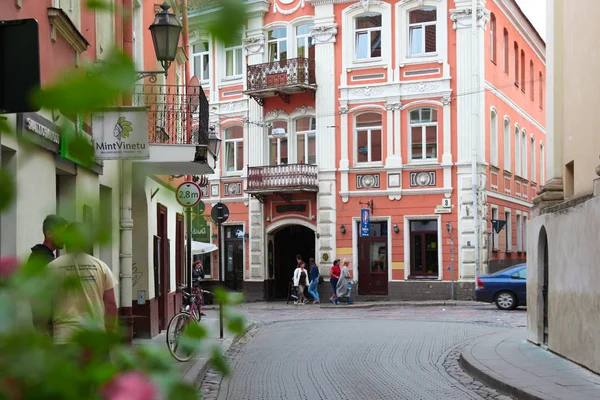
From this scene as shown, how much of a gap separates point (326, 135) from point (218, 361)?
1396 inches

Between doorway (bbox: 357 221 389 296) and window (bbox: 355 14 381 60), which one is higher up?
window (bbox: 355 14 381 60)

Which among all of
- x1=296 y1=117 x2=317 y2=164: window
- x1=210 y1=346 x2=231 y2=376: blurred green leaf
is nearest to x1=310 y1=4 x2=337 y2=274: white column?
x1=296 y1=117 x2=317 y2=164: window

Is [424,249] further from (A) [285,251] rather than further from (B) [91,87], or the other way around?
(B) [91,87]

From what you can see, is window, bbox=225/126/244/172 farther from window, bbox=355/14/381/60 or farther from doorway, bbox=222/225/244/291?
window, bbox=355/14/381/60

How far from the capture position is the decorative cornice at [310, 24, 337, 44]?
3694 cm

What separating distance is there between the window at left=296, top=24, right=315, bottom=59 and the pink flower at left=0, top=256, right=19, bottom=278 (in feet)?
119

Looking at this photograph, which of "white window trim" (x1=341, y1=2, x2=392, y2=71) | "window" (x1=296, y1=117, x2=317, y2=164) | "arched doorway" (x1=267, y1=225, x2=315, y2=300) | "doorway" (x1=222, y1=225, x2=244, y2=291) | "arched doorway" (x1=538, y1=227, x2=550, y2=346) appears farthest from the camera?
"doorway" (x1=222, y1=225, x2=244, y2=291)

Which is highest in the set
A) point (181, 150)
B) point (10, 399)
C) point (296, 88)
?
point (296, 88)

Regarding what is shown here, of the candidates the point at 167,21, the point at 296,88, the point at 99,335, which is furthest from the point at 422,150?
the point at 99,335

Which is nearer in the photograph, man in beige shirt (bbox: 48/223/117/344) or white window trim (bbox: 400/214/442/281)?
man in beige shirt (bbox: 48/223/117/344)

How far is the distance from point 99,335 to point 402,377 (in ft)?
41.0

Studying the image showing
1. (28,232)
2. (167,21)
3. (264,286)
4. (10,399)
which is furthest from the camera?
(264,286)

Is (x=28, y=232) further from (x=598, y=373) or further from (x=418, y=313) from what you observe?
(x=418, y=313)

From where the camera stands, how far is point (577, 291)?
44.0 feet
